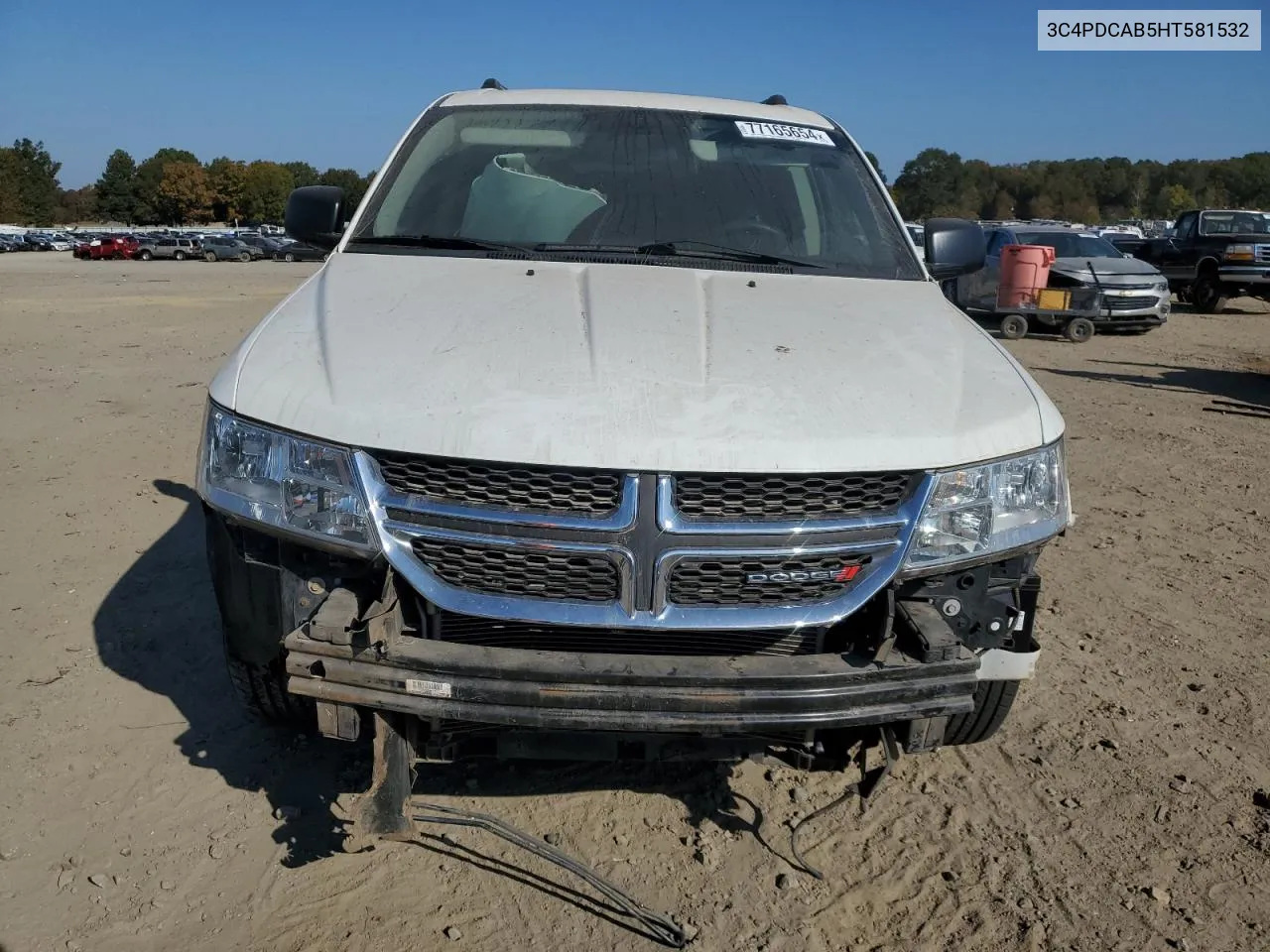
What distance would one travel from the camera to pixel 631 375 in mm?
2584

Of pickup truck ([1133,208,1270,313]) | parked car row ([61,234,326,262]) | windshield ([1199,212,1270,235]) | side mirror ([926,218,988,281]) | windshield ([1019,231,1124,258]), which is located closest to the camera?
side mirror ([926,218,988,281])

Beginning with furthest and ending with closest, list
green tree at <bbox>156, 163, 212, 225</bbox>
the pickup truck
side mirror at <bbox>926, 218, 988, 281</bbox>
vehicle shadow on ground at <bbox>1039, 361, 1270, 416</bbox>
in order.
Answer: green tree at <bbox>156, 163, 212, 225</bbox> < the pickup truck < vehicle shadow on ground at <bbox>1039, 361, 1270, 416</bbox> < side mirror at <bbox>926, 218, 988, 281</bbox>

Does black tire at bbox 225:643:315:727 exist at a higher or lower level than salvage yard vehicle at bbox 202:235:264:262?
lower

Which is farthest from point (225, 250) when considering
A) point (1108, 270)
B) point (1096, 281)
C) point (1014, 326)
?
point (1096, 281)

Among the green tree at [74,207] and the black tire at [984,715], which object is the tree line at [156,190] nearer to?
the green tree at [74,207]

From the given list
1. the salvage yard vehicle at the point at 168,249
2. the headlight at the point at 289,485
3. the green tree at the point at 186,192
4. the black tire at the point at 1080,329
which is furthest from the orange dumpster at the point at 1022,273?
the green tree at the point at 186,192

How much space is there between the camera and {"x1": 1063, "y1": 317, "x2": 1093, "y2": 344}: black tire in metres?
16.1

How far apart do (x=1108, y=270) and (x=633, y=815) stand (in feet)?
53.3

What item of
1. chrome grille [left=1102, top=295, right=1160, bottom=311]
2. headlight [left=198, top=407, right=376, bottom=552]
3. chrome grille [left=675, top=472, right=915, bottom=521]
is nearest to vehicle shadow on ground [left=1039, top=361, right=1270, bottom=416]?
chrome grille [left=1102, top=295, right=1160, bottom=311]

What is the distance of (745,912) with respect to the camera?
9.01ft

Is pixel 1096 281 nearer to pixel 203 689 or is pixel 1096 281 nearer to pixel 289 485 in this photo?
pixel 203 689

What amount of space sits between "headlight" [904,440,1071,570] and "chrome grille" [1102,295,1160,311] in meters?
15.4

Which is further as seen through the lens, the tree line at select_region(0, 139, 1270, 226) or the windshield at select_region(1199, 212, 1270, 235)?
the tree line at select_region(0, 139, 1270, 226)

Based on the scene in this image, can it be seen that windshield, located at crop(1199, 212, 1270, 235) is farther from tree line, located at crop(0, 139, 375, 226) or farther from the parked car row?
tree line, located at crop(0, 139, 375, 226)
